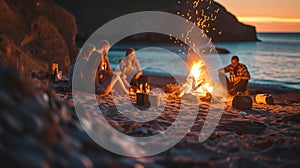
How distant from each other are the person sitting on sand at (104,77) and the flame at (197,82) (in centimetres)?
176

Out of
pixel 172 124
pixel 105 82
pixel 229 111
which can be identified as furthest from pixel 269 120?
pixel 105 82

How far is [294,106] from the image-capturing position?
904 centimetres

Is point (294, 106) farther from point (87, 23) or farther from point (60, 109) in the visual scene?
point (87, 23)

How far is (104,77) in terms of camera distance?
8625mm

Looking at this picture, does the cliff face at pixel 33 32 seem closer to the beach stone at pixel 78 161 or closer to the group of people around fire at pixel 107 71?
the group of people around fire at pixel 107 71

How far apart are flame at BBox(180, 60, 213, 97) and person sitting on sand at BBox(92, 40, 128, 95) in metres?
1.76

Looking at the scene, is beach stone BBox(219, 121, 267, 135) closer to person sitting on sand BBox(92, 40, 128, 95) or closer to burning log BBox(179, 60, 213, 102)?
burning log BBox(179, 60, 213, 102)

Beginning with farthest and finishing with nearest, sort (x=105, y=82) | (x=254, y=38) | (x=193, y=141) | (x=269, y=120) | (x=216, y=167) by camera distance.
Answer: (x=254, y=38), (x=105, y=82), (x=269, y=120), (x=193, y=141), (x=216, y=167)

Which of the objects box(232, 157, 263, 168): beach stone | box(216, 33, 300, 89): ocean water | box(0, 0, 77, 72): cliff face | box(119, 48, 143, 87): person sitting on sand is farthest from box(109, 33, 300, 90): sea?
box(0, 0, 77, 72): cliff face

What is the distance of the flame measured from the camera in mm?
9039

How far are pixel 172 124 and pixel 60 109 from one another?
324 centimetres

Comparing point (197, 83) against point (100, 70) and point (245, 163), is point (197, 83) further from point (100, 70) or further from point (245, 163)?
point (245, 163)

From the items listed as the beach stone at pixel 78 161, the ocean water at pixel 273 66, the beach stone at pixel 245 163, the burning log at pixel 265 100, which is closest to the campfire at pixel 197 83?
the burning log at pixel 265 100

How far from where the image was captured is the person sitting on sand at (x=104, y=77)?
835 centimetres
